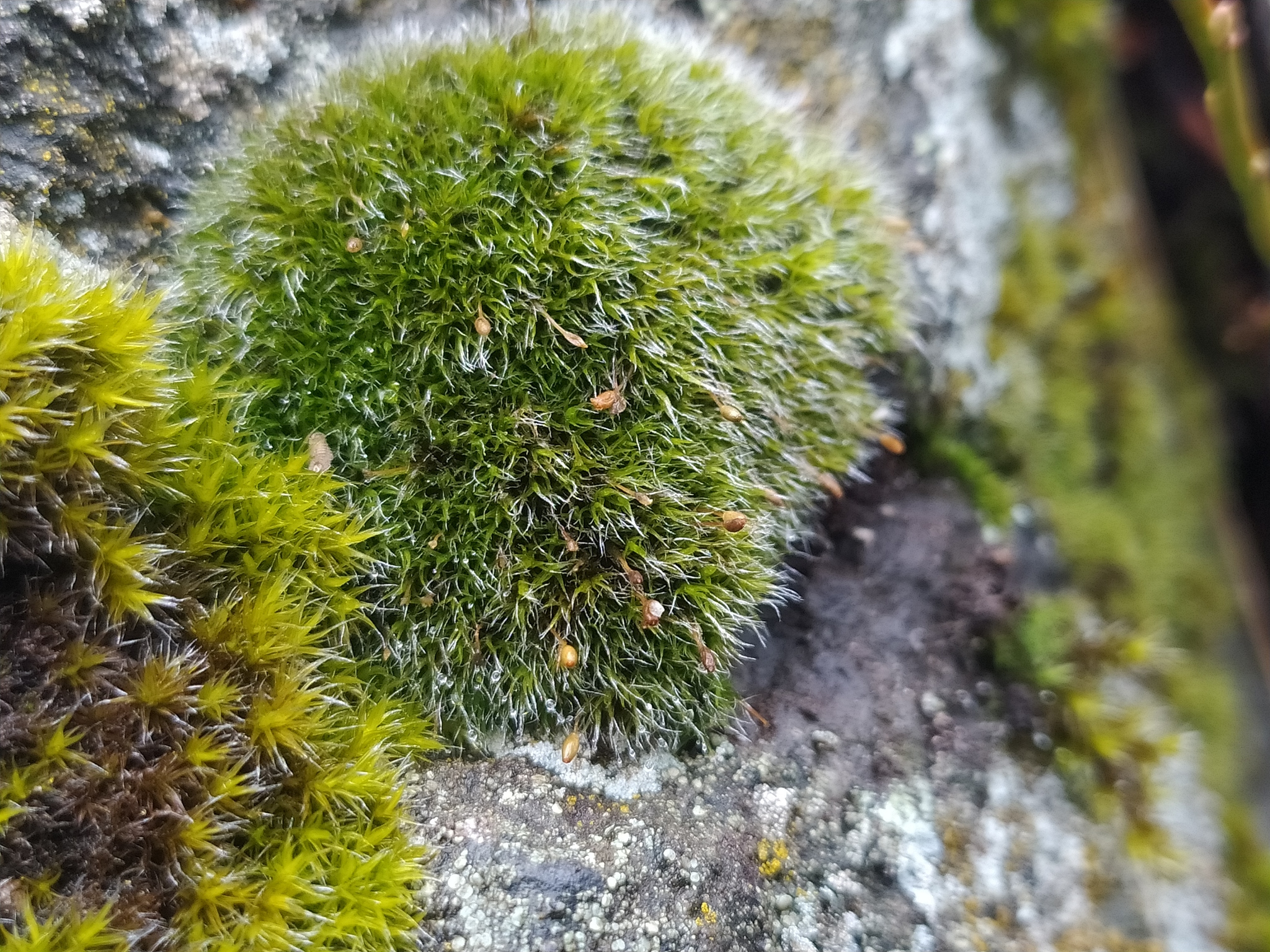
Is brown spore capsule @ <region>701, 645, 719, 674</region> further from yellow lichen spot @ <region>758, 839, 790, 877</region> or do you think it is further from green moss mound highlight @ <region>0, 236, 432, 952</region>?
green moss mound highlight @ <region>0, 236, 432, 952</region>

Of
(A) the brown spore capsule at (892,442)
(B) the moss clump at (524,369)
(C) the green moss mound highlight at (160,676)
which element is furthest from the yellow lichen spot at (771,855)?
(A) the brown spore capsule at (892,442)

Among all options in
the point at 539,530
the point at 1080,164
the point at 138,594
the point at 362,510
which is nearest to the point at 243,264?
the point at 362,510

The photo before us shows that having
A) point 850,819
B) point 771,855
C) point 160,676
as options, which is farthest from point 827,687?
point 160,676

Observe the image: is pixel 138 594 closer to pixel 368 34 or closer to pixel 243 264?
pixel 243 264

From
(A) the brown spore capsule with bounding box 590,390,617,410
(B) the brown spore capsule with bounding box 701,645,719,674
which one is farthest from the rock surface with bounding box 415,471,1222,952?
(A) the brown spore capsule with bounding box 590,390,617,410

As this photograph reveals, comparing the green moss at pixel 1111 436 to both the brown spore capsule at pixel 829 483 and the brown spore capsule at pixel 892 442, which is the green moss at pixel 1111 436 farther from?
the brown spore capsule at pixel 829 483
